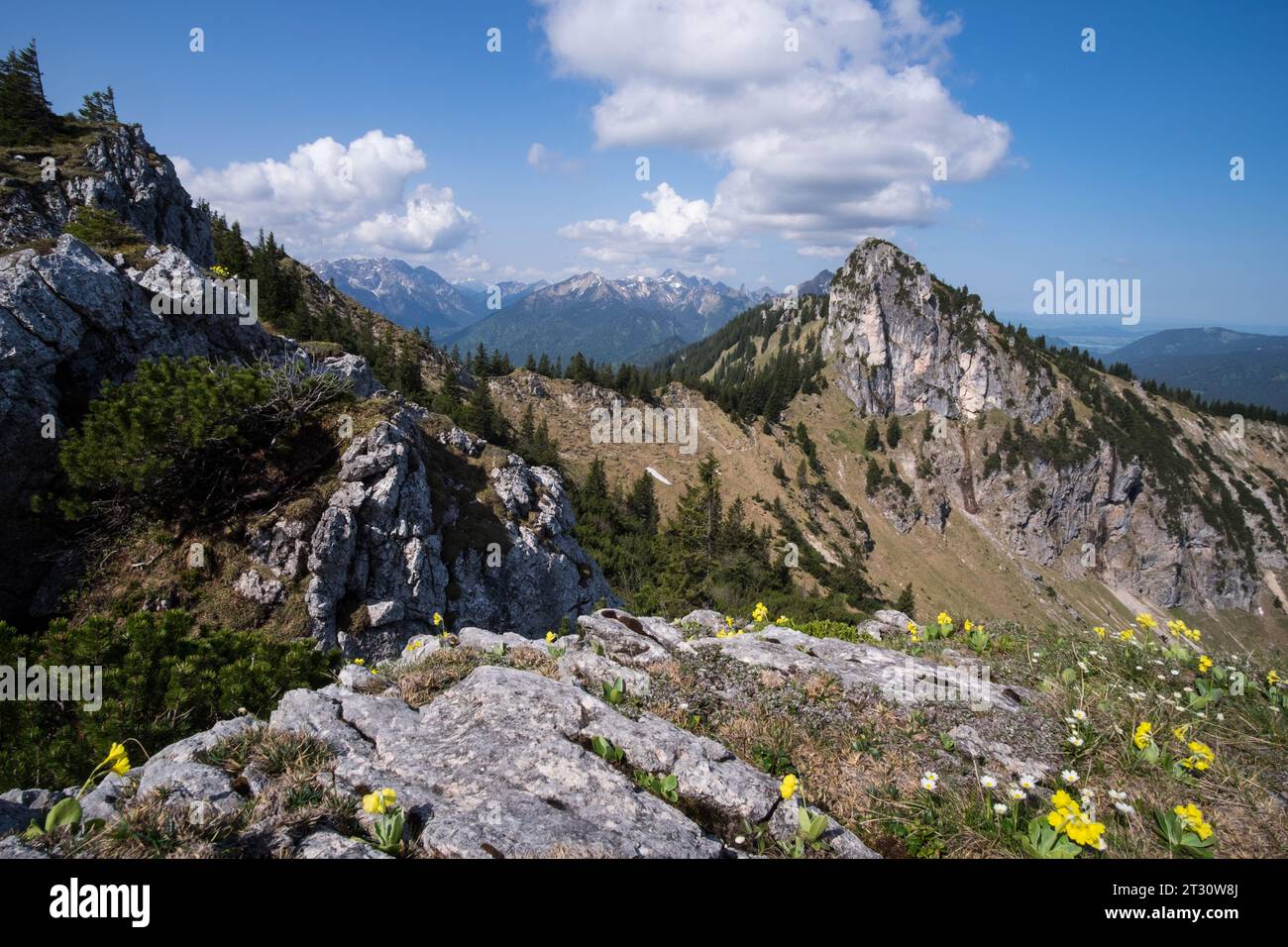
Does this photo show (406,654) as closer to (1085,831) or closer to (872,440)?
(1085,831)

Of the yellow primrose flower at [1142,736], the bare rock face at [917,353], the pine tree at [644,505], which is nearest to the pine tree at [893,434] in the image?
the bare rock face at [917,353]

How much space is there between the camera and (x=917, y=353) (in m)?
159

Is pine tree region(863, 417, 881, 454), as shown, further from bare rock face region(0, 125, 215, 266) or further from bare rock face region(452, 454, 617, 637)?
bare rock face region(0, 125, 215, 266)

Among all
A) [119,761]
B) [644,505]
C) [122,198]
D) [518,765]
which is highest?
[122,198]

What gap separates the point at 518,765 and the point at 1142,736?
19.3ft

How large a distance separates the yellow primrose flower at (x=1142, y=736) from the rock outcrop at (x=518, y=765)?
0.77 m

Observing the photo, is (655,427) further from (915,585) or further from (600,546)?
(915,585)

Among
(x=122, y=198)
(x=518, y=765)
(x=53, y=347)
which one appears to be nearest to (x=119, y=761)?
(x=518, y=765)

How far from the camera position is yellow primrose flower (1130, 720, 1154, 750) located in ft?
17.4

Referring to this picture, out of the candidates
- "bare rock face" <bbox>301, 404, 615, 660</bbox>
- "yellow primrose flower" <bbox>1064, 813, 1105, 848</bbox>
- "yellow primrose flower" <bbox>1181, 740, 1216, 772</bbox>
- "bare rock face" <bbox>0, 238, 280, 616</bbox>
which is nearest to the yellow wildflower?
"yellow primrose flower" <bbox>1064, 813, 1105, 848</bbox>

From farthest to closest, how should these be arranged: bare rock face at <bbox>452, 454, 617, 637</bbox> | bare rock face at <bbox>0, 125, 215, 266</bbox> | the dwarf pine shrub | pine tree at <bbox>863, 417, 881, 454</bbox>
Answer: pine tree at <bbox>863, 417, 881, 454</bbox>, bare rock face at <bbox>0, 125, 215, 266</bbox>, bare rock face at <bbox>452, 454, 617, 637</bbox>, the dwarf pine shrub

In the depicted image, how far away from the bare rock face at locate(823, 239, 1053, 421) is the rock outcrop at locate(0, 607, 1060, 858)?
15637cm

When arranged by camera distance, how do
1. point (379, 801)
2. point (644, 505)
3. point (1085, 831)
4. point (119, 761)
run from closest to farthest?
point (1085, 831), point (379, 801), point (119, 761), point (644, 505)

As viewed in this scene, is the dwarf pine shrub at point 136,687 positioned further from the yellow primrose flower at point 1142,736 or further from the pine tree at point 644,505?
the pine tree at point 644,505
